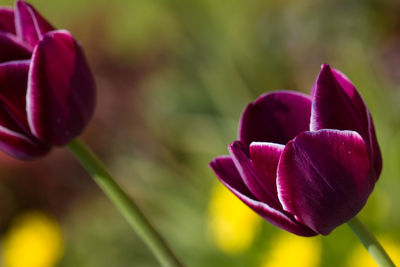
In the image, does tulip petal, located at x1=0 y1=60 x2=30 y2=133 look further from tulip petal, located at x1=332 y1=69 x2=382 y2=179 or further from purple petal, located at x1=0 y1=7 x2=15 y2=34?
tulip petal, located at x1=332 y1=69 x2=382 y2=179

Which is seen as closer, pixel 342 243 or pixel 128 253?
pixel 342 243

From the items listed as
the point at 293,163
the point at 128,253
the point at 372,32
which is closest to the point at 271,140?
the point at 293,163

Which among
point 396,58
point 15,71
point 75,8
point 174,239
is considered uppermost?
point 15,71

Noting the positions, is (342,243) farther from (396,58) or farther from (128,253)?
(396,58)

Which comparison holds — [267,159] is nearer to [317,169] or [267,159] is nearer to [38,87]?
[317,169]

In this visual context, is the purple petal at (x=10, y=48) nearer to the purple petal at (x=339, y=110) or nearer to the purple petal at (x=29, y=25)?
the purple petal at (x=29, y=25)

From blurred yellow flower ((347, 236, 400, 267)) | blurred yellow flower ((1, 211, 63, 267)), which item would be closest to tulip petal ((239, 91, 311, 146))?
blurred yellow flower ((347, 236, 400, 267))

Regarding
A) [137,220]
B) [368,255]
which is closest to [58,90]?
[137,220]
